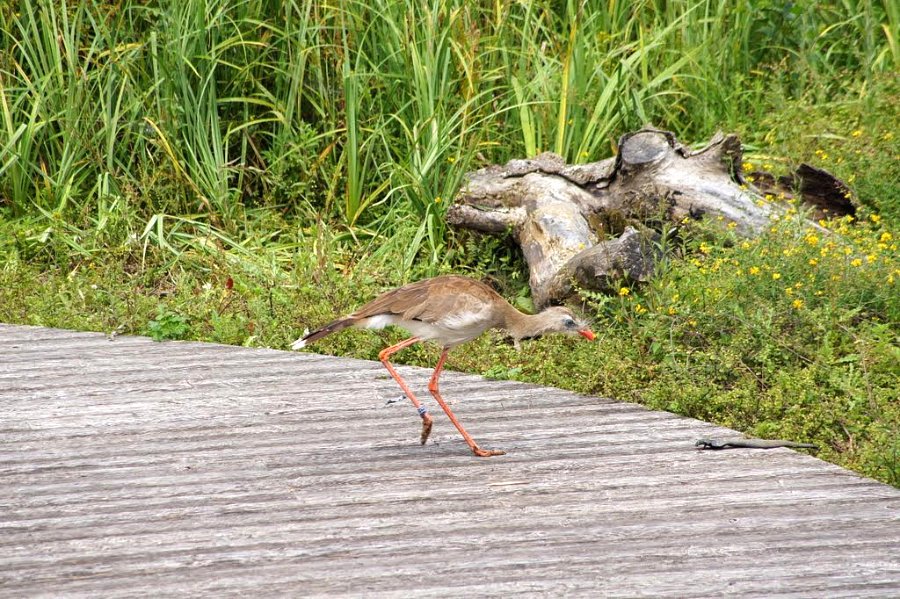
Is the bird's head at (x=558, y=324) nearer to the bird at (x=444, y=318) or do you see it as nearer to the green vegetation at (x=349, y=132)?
the bird at (x=444, y=318)

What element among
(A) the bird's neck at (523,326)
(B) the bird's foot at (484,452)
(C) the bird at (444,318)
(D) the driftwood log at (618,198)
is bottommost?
(D) the driftwood log at (618,198)

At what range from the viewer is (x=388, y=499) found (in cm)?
486

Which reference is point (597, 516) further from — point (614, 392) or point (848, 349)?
point (848, 349)

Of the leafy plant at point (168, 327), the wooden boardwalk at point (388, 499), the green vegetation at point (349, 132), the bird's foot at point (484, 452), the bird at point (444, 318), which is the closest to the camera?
the wooden boardwalk at point (388, 499)

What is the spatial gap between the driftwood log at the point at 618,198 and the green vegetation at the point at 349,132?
0.21 metres

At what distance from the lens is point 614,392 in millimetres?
6812

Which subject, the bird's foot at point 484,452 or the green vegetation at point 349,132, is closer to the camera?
the bird's foot at point 484,452

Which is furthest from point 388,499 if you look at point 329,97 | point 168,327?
point 329,97

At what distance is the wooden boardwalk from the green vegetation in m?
1.45

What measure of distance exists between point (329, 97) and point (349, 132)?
36.8 inches

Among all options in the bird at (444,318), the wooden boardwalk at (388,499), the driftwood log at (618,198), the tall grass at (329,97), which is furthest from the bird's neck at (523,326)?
the tall grass at (329,97)

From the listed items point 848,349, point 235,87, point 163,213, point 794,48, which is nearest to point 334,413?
point 848,349

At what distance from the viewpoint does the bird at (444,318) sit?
5672 millimetres

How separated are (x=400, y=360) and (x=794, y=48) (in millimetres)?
5653
